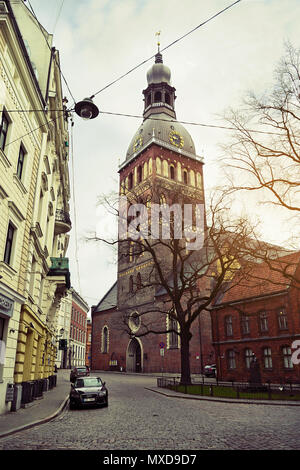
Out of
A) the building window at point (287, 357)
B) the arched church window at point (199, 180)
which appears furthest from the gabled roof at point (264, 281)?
the arched church window at point (199, 180)

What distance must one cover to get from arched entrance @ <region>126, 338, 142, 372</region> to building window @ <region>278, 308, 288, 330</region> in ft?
85.0

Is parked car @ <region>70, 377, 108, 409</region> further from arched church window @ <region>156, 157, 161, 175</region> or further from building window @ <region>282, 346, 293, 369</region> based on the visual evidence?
arched church window @ <region>156, 157, 161, 175</region>

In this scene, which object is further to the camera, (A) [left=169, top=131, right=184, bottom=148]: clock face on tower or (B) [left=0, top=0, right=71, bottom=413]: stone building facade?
(A) [left=169, top=131, right=184, bottom=148]: clock face on tower

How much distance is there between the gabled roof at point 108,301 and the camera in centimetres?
6090

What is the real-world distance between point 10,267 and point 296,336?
20173 mm

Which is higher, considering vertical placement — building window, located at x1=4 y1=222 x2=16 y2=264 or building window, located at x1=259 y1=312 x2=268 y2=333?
building window, located at x1=4 y1=222 x2=16 y2=264

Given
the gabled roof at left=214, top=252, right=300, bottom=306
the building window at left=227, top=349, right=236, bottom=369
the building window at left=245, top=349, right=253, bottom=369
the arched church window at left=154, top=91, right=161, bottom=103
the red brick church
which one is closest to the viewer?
the red brick church

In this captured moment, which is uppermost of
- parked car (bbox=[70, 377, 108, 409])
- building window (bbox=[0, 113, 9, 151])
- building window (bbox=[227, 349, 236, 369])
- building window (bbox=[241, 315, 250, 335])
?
building window (bbox=[0, 113, 9, 151])

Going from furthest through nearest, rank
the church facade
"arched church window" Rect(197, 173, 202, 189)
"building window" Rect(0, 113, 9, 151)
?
1. "arched church window" Rect(197, 173, 202, 189)
2. the church facade
3. "building window" Rect(0, 113, 9, 151)

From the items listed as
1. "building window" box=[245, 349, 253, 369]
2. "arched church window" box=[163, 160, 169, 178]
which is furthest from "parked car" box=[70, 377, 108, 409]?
"arched church window" box=[163, 160, 169, 178]

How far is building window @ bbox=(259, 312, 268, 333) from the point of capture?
27.8 m

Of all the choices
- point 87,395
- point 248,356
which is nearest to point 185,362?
point 248,356

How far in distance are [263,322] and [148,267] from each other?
897 inches
